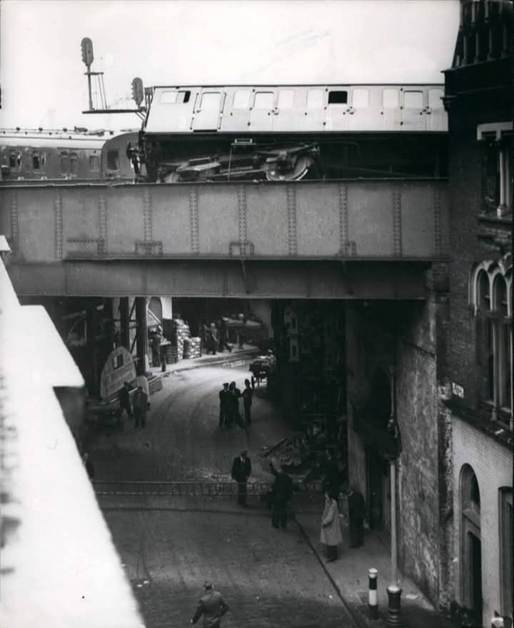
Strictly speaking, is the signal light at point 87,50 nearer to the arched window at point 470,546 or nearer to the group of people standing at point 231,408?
the arched window at point 470,546

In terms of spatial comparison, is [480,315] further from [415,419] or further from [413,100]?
[413,100]

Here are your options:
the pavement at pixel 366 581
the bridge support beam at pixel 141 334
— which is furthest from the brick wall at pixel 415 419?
the bridge support beam at pixel 141 334

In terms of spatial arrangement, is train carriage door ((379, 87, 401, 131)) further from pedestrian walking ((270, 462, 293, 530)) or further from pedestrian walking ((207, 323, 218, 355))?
pedestrian walking ((207, 323, 218, 355))

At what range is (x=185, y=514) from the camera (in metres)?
23.6

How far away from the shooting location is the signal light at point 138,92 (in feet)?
117

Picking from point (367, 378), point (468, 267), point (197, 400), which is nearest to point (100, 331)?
point (197, 400)

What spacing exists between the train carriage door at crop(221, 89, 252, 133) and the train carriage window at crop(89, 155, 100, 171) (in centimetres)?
1414

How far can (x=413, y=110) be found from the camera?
23.8 metres

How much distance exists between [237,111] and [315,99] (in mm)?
1915

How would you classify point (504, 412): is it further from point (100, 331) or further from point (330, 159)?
point (100, 331)

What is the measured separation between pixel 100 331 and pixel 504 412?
2157cm

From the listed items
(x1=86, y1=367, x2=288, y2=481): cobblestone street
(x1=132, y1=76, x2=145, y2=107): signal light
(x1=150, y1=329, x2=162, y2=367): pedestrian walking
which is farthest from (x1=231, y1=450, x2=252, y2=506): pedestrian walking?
(x1=150, y1=329, x2=162, y2=367): pedestrian walking

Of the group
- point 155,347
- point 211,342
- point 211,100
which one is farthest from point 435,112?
point 211,342

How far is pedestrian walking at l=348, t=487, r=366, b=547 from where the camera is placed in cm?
2159
